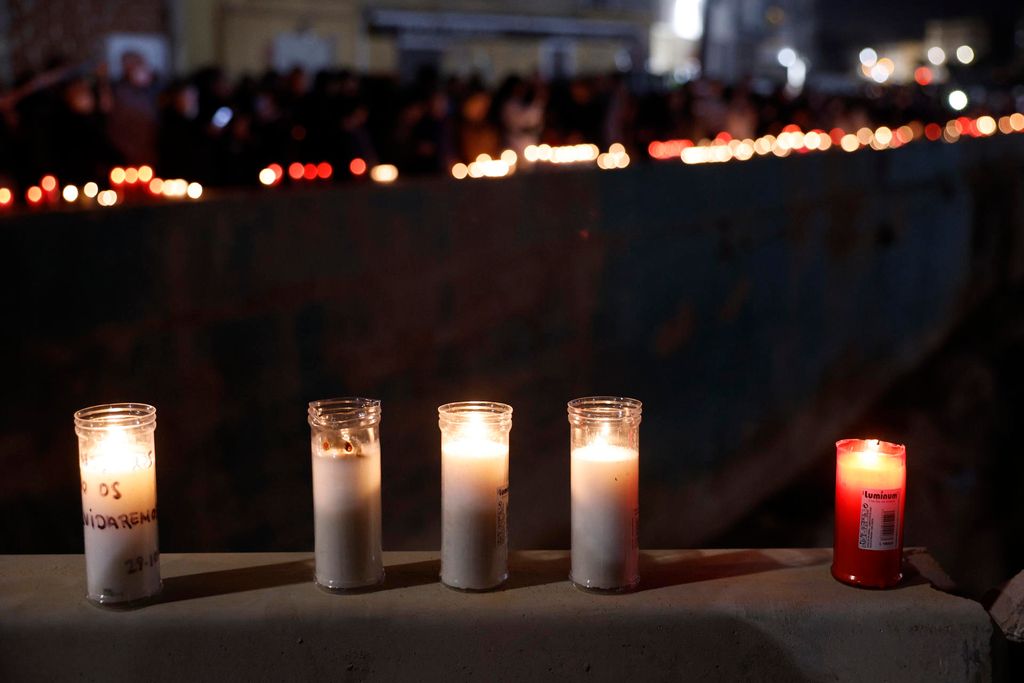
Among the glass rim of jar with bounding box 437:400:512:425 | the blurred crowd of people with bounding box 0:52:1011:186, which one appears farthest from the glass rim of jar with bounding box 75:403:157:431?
the blurred crowd of people with bounding box 0:52:1011:186

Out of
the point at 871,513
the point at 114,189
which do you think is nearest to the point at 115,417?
the point at 871,513

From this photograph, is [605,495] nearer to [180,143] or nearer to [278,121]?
[180,143]

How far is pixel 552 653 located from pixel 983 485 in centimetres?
1116

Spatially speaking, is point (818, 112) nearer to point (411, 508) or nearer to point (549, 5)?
point (549, 5)

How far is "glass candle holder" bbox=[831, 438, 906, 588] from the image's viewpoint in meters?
2.96

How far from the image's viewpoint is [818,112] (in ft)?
66.0

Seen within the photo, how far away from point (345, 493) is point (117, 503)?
51 cm

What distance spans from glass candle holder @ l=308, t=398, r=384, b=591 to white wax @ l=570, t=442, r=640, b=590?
476 millimetres

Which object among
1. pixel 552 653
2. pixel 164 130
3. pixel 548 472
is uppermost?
pixel 164 130

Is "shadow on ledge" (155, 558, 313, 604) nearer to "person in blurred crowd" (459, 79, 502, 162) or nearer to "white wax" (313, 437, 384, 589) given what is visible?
"white wax" (313, 437, 384, 589)

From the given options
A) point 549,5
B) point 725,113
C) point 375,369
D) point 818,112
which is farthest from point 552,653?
point 549,5

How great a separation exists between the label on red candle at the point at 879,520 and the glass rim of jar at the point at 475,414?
856 mm

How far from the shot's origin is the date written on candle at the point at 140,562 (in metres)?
2.90

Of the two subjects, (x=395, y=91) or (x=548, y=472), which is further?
(x=395, y=91)
